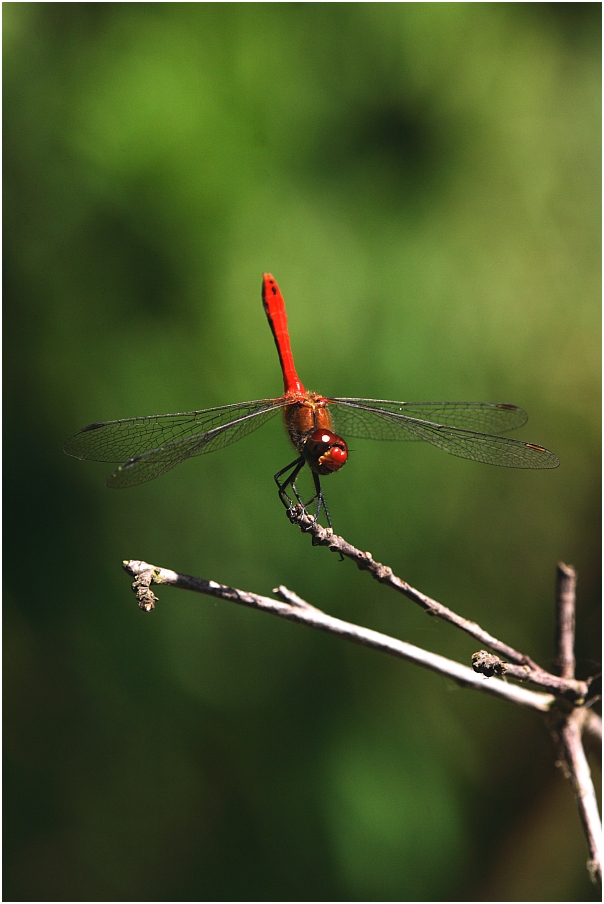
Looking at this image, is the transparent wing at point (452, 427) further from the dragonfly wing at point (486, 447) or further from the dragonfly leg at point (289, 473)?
the dragonfly leg at point (289, 473)

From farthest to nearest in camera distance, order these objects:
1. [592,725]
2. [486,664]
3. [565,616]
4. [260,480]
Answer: [260,480] → [592,725] → [565,616] → [486,664]

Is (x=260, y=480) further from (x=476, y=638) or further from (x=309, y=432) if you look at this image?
(x=476, y=638)

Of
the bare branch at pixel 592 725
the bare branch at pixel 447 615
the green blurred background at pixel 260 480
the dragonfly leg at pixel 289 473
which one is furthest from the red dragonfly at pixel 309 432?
the bare branch at pixel 592 725

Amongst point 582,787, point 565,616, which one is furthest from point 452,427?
point 582,787

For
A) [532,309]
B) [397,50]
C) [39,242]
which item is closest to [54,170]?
[39,242]

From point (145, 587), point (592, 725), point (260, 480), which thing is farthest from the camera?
point (260, 480)

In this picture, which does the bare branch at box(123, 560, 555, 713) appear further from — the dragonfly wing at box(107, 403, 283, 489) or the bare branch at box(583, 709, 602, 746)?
the dragonfly wing at box(107, 403, 283, 489)

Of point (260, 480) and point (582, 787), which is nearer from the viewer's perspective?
point (582, 787)
